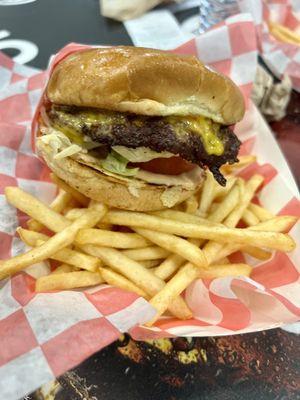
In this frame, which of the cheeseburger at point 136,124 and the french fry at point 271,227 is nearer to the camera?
the cheeseburger at point 136,124

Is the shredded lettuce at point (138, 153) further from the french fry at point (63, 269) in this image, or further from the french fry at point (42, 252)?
the french fry at point (63, 269)

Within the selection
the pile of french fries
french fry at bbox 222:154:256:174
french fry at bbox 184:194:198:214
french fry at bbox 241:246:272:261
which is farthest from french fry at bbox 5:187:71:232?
french fry at bbox 222:154:256:174

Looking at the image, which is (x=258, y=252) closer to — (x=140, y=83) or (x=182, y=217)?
(x=182, y=217)

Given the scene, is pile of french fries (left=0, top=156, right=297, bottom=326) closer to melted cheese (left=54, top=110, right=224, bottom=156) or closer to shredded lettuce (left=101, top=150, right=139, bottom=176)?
shredded lettuce (left=101, top=150, right=139, bottom=176)

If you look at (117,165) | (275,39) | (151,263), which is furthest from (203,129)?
(275,39)

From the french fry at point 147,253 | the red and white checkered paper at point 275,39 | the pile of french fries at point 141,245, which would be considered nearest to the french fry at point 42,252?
the pile of french fries at point 141,245
